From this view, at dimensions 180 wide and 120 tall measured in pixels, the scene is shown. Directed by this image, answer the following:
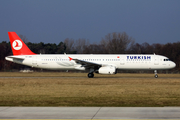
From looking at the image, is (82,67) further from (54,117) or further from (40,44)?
(40,44)

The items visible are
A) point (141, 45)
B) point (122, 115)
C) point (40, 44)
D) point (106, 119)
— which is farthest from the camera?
point (141, 45)

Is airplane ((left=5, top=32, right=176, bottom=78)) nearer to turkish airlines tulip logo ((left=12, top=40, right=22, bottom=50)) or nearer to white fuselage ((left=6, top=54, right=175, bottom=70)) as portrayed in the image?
white fuselage ((left=6, top=54, right=175, bottom=70))

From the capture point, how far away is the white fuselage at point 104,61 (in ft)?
117

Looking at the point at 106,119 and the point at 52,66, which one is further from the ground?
the point at 52,66

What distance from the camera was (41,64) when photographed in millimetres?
36562

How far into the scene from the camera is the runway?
9180mm

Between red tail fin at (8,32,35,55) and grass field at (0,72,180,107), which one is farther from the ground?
red tail fin at (8,32,35,55)

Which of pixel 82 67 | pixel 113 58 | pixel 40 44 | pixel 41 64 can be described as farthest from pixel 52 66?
pixel 40 44

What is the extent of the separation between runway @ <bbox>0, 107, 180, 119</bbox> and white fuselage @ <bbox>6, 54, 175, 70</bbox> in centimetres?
2480

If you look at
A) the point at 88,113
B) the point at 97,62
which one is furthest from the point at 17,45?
the point at 88,113

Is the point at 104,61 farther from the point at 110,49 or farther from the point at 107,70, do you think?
the point at 110,49

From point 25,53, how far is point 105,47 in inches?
2133

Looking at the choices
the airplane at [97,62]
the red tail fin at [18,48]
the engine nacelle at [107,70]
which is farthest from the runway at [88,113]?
the red tail fin at [18,48]

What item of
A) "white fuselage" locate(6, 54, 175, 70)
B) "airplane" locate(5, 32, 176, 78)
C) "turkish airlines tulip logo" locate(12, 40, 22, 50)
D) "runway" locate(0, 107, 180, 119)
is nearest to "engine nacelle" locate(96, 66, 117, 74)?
"airplane" locate(5, 32, 176, 78)
